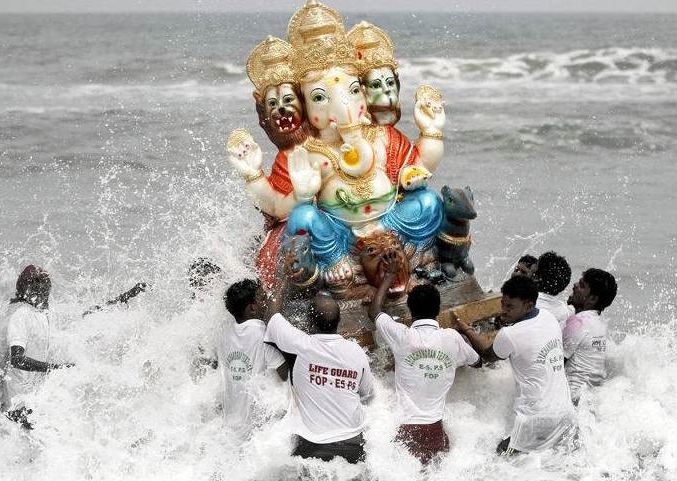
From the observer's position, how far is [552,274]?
5945 mm

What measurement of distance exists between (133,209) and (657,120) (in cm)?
1325

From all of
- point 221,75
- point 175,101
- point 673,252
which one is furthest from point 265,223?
point 221,75

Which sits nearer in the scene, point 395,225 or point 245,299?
point 245,299

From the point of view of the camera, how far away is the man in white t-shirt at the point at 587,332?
5883mm

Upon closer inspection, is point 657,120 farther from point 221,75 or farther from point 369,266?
point 369,266

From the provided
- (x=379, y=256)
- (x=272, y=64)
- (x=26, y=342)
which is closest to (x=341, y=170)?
(x=379, y=256)

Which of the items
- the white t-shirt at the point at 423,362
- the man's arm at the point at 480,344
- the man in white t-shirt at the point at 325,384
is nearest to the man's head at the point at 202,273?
the man in white t-shirt at the point at 325,384

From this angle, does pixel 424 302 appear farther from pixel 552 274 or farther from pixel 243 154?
pixel 243 154

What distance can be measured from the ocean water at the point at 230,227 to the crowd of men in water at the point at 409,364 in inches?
5.1

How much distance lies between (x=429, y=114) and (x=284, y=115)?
39.2 inches

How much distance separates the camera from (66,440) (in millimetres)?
5945

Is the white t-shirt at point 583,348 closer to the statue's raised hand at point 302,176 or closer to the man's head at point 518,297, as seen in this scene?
the man's head at point 518,297

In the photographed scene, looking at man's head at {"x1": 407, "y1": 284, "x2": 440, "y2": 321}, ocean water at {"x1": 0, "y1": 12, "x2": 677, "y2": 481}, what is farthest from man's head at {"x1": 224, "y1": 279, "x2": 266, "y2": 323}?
man's head at {"x1": 407, "y1": 284, "x2": 440, "y2": 321}

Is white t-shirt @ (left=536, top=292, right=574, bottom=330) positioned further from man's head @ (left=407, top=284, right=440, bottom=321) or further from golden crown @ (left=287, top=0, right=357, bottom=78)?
golden crown @ (left=287, top=0, right=357, bottom=78)
